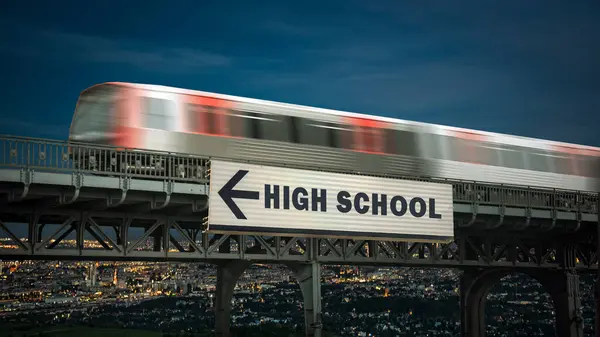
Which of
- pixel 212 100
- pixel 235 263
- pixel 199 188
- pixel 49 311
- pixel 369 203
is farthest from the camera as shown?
pixel 49 311

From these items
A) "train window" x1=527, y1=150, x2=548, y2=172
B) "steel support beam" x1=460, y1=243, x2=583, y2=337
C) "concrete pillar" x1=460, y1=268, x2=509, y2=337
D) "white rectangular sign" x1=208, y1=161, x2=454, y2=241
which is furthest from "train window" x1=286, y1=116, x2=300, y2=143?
"concrete pillar" x1=460, y1=268, x2=509, y2=337

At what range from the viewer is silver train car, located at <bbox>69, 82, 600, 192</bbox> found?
1334 inches

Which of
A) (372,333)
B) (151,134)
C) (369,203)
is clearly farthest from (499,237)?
(372,333)

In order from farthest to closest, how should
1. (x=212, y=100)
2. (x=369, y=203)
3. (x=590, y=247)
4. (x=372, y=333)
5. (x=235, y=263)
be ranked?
(x=372, y=333), (x=590, y=247), (x=235, y=263), (x=212, y=100), (x=369, y=203)

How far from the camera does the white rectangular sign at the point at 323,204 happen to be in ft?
97.1

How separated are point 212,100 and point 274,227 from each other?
7.66m

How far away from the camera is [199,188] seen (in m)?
29.8

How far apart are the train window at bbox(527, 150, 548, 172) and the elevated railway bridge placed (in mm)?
2251

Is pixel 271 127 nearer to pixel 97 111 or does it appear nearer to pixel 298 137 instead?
pixel 298 137

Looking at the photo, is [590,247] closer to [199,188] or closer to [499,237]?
[499,237]

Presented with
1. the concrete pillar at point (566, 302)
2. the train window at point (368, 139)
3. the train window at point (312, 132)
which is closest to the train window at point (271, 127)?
the train window at point (312, 132)

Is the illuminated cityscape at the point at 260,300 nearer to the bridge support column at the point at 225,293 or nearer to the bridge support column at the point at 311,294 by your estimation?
the bridge support column at the point at 225,293

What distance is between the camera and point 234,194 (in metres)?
29.7

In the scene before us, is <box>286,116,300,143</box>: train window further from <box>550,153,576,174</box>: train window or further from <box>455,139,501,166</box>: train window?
<box>550,153,576,174</box>: train window
